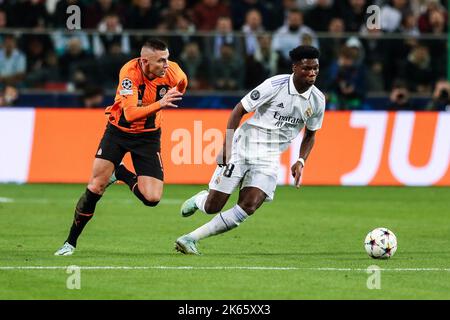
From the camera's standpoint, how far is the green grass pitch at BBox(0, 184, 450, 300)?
9250mm

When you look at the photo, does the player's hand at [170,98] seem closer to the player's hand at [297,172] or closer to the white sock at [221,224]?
the white sock at [221,224]

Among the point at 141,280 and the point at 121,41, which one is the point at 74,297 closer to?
the point at 141,280

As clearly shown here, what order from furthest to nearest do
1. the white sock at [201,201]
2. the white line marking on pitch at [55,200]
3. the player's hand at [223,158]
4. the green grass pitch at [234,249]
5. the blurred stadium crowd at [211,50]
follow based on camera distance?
1. the blurred stadium crowd at [211,50]
2. the white line marking on pitch at [55,200]
3. the white sock at [201,201]
4. the player's hand at [223,158]
5. the green grass pitch at [234,249]

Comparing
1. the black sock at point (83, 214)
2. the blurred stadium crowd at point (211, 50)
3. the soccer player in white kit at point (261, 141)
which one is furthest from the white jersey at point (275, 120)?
the blurred stadium crowd at point (211, 50)

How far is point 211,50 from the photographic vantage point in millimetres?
21422

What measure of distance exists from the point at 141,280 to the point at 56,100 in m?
11.7

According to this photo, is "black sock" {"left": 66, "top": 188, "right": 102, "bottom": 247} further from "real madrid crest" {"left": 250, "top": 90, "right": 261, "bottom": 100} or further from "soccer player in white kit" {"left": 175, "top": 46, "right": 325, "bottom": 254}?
"real madrid crest" {"left": 250, "top": 90, "right": 261, "bottom": 100}

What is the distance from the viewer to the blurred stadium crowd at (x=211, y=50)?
21.1m

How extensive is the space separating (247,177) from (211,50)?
1001 cm

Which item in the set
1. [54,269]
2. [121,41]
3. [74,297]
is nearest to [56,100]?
[121,41]

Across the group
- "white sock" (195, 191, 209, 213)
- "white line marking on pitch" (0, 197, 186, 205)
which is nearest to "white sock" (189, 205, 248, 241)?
"white sock" (195, 191, 209, 213)

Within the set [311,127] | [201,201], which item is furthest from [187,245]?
[311,127]

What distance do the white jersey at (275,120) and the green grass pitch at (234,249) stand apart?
3.32ft

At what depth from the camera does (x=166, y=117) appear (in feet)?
63.1
